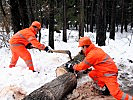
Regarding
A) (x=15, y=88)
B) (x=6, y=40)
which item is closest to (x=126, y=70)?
(x=15, y=88)

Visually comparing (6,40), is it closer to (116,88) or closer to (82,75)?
(82,75)

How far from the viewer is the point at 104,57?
6.38 meters

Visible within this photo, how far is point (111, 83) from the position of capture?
6.14m

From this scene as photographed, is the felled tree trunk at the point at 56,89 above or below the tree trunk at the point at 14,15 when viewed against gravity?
below

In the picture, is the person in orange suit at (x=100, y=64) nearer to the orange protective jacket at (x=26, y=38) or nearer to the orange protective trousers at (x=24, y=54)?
the orange protective jacket at (x=26, y=38)

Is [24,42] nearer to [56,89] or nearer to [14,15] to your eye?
[56,89]

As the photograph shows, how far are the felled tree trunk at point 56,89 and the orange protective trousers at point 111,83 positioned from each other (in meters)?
0.70

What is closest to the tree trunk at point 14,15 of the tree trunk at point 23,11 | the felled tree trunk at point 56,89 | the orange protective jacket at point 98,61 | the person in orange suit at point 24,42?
the tree trunk at point 23,11

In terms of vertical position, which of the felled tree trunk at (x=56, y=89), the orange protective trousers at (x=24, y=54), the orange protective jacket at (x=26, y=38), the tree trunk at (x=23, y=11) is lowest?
the felled tree trunk at (x=56, y=89)

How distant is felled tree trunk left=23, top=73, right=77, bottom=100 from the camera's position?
5484 millimetres

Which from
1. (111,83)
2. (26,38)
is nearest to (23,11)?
(26,38)

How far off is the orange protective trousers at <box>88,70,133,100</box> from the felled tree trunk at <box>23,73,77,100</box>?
697 mm

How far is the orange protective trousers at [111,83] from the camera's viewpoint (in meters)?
5.91

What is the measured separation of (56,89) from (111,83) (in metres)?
1.44
